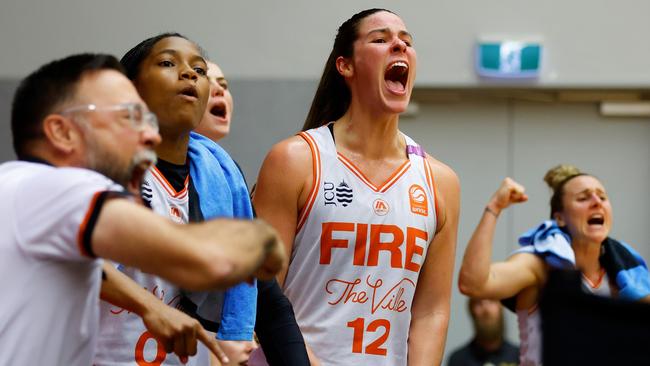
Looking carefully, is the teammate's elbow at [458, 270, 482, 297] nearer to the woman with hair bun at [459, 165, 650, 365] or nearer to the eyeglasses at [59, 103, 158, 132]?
the woman with hair bun at [459, 165, 650, 365]

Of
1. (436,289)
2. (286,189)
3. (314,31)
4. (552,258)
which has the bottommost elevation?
(552,258)

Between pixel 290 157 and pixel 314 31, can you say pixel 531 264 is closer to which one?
pixel 290 157

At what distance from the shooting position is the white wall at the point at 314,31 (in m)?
8.19

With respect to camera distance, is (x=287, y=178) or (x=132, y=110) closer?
(x=132, y=110)

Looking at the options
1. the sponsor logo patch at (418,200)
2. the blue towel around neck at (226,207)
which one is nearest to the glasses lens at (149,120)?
the blue towel around neck at (226,207)

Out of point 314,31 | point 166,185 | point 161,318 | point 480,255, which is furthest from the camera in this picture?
point 314,31

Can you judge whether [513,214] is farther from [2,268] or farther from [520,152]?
[2,268]

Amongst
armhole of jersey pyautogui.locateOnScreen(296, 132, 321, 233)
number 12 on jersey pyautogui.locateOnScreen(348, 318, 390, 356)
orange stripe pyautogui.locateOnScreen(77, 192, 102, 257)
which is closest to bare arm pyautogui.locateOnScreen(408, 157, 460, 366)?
number 12 on jersey pyautogui.locateOnScreen(348, 318, 390, 356)

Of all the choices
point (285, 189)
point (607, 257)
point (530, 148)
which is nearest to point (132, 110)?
point (285, 189)

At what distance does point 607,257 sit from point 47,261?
3.50 metres

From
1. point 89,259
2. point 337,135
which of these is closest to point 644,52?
point 337,135

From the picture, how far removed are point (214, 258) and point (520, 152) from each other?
6.30m

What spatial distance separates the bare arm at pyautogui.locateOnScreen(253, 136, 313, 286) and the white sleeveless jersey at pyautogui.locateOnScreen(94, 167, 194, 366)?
2.03 feet

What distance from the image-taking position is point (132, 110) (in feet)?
9.14
